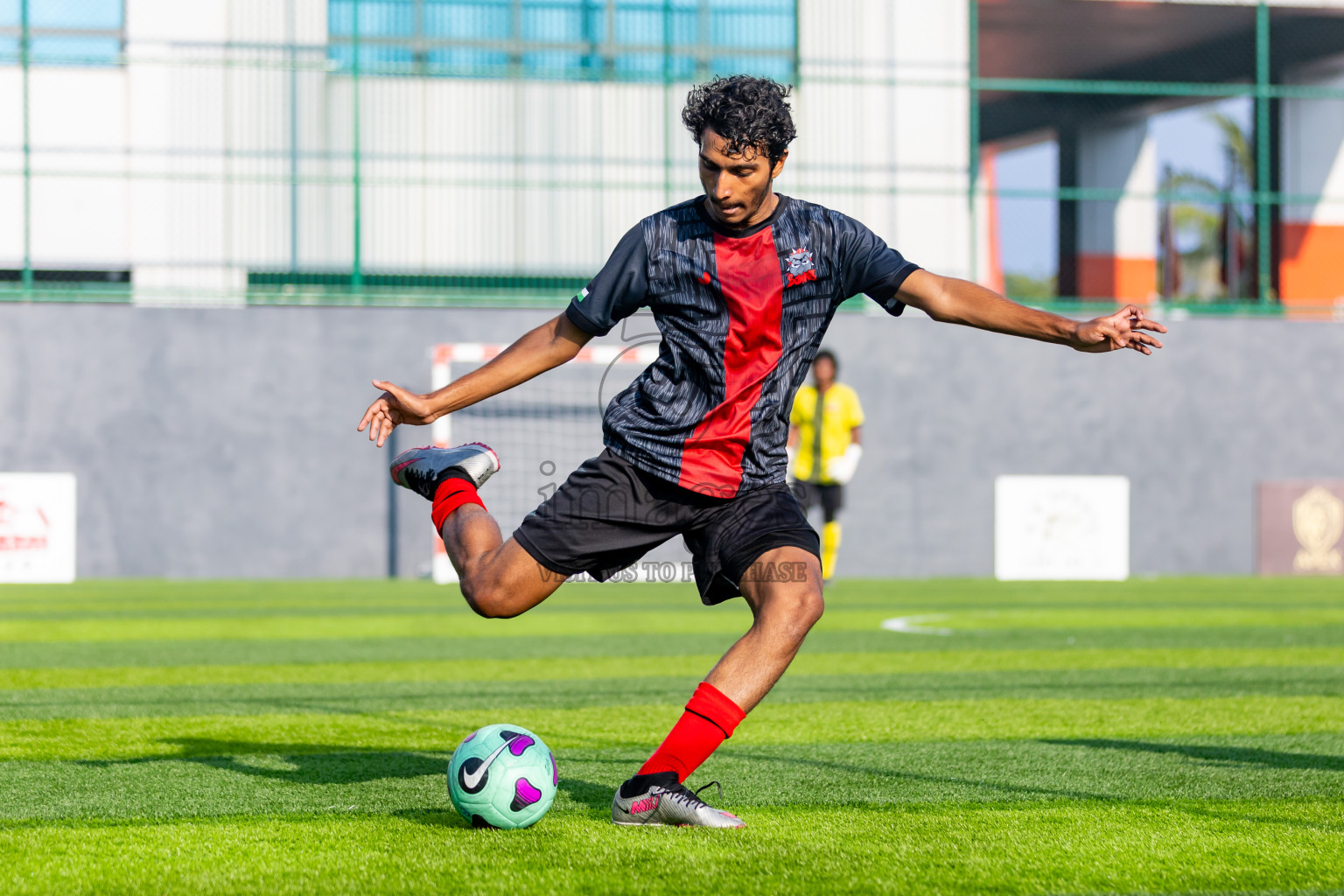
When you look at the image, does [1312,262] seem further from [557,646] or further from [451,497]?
[451,497]

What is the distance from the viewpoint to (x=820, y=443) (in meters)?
14.2

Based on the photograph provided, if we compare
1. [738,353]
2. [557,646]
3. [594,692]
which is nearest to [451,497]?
[738,353]

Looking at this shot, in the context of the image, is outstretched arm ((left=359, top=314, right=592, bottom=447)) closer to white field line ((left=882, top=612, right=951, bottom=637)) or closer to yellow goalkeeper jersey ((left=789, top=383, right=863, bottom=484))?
white field line ((left=882, top=612, right=951, bottom=637))

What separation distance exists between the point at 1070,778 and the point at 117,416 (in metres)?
14.3

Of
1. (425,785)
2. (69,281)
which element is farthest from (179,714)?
(69,281)

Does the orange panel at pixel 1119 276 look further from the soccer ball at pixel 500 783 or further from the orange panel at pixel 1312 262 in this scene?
the soccer ball at pixel 500 783

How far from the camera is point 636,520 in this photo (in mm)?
4254

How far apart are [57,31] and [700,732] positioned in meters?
16.9

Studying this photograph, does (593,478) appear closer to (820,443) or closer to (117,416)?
(820,443)

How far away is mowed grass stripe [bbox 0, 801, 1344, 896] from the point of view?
3328mm

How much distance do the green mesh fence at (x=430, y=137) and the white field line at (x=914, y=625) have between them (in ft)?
25.6

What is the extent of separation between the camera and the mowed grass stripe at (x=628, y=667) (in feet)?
25.5

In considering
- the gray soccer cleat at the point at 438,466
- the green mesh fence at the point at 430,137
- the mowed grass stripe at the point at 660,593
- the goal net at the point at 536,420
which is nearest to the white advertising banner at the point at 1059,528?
the mowed grass stripe at the point at 660,593

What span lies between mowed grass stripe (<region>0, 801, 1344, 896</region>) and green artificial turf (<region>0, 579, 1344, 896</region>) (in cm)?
1
